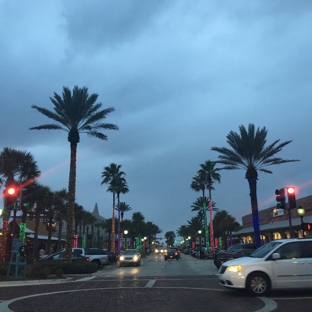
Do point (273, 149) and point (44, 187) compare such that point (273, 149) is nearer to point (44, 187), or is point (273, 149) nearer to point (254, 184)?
point (254, 184)

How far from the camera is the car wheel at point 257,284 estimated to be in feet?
36.0

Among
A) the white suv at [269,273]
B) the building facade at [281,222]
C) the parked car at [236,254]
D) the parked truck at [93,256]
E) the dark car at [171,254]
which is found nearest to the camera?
the white suv at [269,273]

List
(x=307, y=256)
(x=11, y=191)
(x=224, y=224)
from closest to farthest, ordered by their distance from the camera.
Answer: (x=307, y=256) → (x=11, y=191) → (x=224, y=224)

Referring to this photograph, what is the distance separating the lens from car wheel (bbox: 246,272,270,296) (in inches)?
432

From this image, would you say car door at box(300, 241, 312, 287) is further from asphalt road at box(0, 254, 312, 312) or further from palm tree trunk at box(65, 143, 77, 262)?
palm tree trunk at box(65, 143, 77, 262)

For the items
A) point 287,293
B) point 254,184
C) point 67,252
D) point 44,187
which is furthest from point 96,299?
point 44,187

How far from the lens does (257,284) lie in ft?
36.0

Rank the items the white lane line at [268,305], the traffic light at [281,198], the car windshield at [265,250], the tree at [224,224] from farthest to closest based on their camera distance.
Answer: the tree at [224,224]
the traffic light at [281,198]
the car windshield at [265,250]
the white lane line at [268,305]

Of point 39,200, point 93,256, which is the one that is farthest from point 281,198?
point 39,200

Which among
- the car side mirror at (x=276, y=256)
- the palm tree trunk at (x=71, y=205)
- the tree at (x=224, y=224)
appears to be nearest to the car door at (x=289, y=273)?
the car side mirror at (x=276, y=256)

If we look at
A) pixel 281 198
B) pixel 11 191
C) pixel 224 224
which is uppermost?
pixel 224 224

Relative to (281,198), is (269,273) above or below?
below

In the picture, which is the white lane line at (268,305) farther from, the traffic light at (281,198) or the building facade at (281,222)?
the building facade at (281,222)

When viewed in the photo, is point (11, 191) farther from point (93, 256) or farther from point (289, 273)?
point (93, 256)
